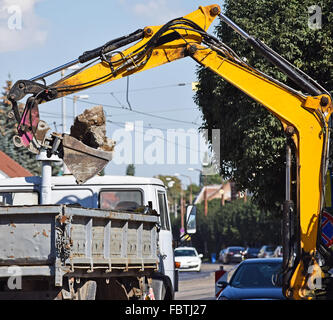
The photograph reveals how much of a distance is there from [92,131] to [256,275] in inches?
205

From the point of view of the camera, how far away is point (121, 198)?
13508 millimetres

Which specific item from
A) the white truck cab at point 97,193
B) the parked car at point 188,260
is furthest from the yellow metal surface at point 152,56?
the parked car at point 188,260

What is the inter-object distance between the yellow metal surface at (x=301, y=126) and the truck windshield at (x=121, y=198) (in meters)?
2.50

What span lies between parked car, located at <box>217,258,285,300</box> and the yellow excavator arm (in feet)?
7.14

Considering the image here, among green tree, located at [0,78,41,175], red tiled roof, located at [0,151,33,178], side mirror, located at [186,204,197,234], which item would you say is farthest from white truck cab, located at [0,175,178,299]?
green tree, located at [0,78,41,175]

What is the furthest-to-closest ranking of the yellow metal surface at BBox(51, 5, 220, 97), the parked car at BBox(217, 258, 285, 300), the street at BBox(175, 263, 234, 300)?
the street at BBox(175, 263, 234, 300) < the parked car at BBox(217, 258, 285, 300) < the yellow metal surface at BBox(51, 5, 220, 97)

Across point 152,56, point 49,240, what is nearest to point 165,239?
point 152,56

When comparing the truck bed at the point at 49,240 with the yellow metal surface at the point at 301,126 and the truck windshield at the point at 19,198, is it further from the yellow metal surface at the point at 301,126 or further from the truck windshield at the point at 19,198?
the truck windshield at the point at 19,198

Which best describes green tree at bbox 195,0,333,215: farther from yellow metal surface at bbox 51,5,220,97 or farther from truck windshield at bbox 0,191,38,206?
truck windshield at bbox 0,191,38,206

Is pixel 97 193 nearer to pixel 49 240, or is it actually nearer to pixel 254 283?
pixel 254 283

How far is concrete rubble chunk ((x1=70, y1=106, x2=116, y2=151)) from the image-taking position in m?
11.6
